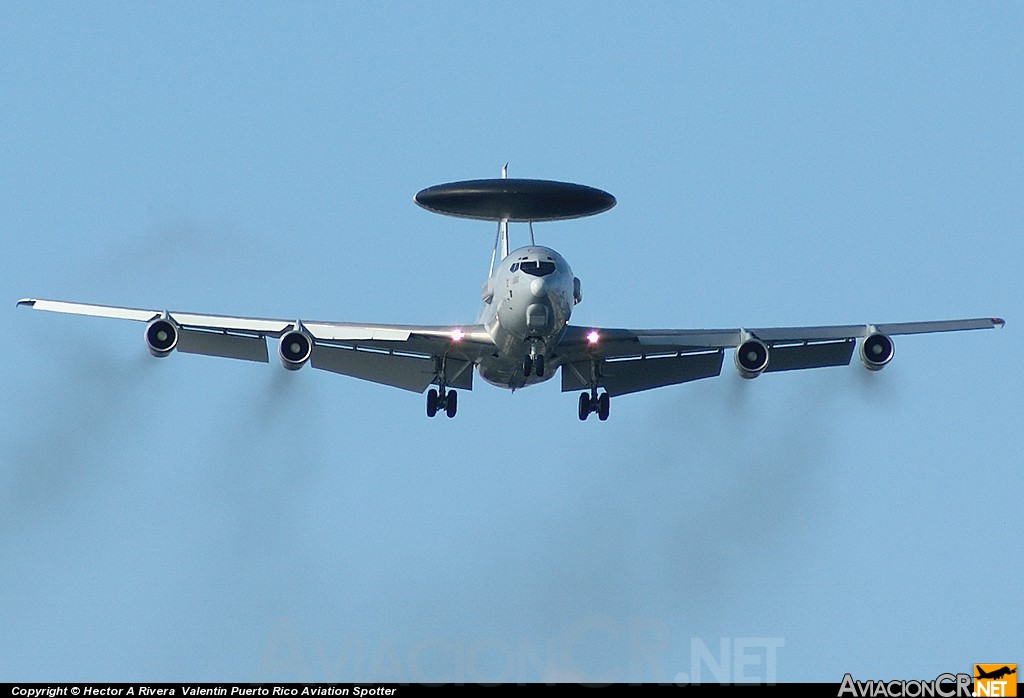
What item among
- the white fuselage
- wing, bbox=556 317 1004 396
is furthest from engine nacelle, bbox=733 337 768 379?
the white fuselage

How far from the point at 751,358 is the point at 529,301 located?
8.43 meters

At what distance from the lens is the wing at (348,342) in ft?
201

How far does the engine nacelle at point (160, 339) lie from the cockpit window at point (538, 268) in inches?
461

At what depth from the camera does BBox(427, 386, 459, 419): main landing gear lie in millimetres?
66188

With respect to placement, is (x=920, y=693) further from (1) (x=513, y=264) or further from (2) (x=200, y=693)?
(1) (x=513, y=264)

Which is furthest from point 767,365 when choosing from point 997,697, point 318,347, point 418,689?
point 418,689

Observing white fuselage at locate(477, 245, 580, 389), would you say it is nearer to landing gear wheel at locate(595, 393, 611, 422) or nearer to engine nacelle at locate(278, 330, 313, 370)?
landing gear wheel at locate(595, 393, 611, 422)

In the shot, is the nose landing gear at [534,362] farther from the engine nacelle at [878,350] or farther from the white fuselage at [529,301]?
the engine nacelle at [878,350]

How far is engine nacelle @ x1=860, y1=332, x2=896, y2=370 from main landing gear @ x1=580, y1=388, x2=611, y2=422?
949 cm

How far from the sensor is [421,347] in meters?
63.7

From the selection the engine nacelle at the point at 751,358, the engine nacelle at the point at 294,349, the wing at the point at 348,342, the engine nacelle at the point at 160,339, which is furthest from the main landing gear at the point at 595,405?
the engine nacelle at the point at 160,339

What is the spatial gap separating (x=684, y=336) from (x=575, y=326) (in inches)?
146

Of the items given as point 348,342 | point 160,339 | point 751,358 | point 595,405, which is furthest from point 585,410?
point 160,339

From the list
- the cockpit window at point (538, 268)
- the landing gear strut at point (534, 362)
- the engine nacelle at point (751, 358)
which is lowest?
the landing gear strut at point (534, 362)
